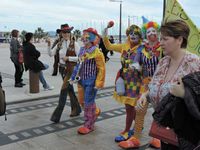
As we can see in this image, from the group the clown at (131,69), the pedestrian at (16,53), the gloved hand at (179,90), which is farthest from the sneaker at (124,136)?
the pedestrian at (16,53)

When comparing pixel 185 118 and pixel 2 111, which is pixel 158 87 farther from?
pixel 2 111

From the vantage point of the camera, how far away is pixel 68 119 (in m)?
6.01

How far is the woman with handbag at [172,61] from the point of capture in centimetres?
263

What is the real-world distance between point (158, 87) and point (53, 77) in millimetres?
8784

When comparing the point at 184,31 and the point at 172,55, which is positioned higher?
the point at 184,31

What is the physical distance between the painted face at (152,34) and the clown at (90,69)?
3.05 feet

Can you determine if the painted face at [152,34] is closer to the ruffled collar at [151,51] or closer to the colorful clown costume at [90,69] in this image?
the ruffled collar at [151,51]

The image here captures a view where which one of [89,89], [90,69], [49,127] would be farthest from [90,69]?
[49,127]

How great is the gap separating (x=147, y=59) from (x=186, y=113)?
2187mm

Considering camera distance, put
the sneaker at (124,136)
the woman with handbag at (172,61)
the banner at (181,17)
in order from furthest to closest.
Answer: the sneaker at (124,136) → the banner at (181,17) → the woman with handbag at (172,61)

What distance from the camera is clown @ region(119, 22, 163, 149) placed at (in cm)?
437

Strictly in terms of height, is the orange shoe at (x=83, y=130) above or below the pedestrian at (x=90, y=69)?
below

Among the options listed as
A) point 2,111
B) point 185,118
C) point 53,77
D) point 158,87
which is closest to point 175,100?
point 185,118

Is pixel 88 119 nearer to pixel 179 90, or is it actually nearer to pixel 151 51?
pixel 151 51
